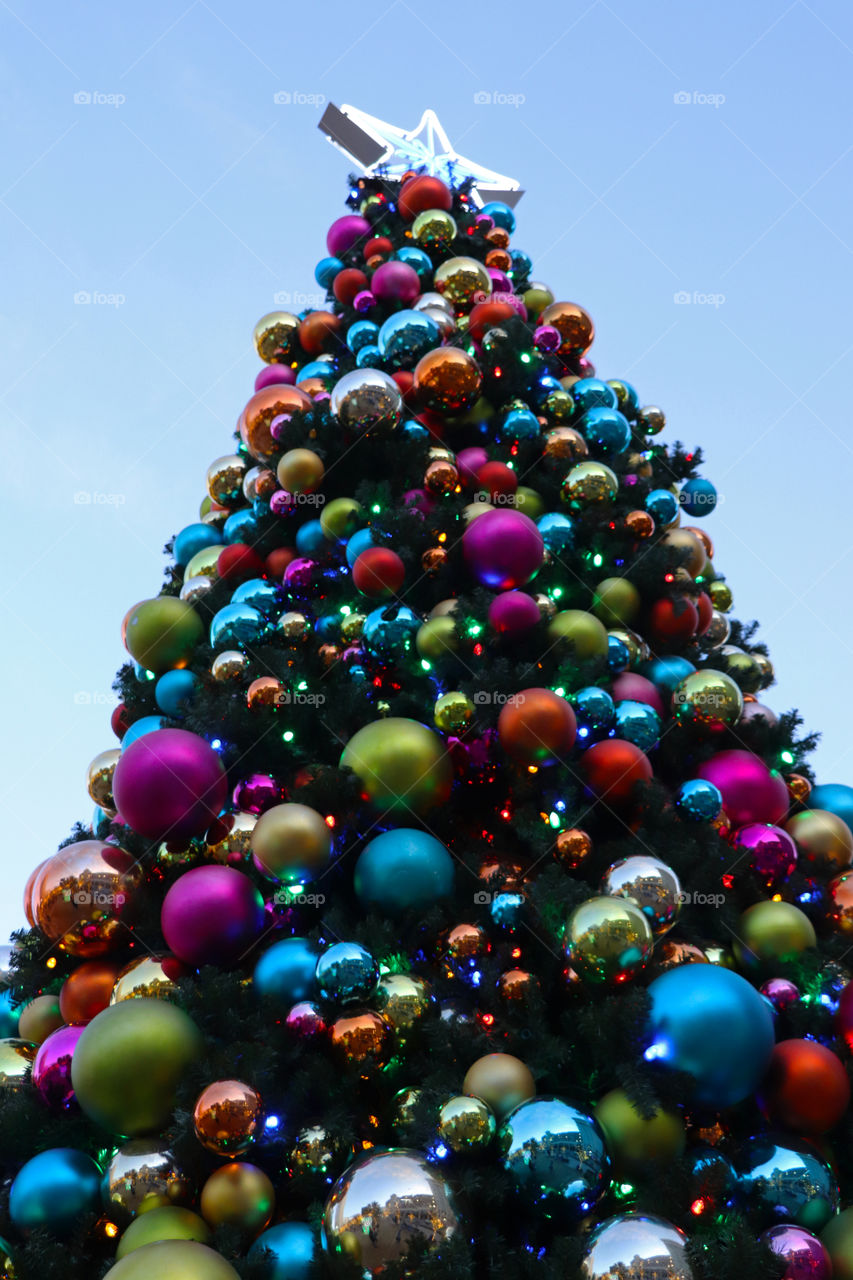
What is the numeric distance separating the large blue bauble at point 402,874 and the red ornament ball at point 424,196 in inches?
162

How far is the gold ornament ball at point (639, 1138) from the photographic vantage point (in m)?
2.14

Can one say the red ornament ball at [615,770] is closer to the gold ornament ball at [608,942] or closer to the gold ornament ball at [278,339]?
the gold ornament ball at [608,942]

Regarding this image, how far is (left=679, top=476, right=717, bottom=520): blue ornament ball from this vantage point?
4809 millimetres

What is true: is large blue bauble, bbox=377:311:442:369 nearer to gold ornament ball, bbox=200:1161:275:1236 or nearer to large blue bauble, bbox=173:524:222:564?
large blue bauble, bbox=173:524:222:564

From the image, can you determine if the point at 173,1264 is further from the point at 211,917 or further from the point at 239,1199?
the point at 211,917

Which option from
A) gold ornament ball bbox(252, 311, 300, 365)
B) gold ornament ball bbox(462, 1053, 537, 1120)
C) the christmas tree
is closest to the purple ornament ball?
the christmas tree

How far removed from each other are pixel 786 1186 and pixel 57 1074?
1.90 meters

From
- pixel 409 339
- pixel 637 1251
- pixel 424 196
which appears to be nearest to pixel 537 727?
pixel 637 1251

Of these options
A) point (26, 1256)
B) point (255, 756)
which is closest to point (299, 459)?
point (255, 756)

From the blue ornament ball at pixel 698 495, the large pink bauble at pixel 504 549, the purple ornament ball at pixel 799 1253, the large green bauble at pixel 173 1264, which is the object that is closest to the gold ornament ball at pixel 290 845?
the large green bauble at pixel 173 1264

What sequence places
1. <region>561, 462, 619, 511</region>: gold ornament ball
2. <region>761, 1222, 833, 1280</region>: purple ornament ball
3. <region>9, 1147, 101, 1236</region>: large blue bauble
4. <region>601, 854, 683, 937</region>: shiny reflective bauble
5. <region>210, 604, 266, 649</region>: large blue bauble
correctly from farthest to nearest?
<region>561, 462, 619, 511</region>: gold ornament ball
<region>210, 604, 266, 649</region>: large blue bauble
<region>601, 854, 683, 937</region>: shiny reflective bauble
<region>9, 1147, 101, 1236</region>: large blue bauble
<region>761, 1222, 833, 1280</region>: purple ornament ball

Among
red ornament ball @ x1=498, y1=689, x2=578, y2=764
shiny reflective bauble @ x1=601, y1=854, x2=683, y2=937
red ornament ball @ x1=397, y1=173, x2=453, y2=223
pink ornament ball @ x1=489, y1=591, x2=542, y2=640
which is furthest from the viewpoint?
red ornament ball @ x1=397, y1=173, x2=453, y2=223

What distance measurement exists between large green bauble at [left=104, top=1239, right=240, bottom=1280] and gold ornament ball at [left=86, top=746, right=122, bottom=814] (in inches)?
82.1

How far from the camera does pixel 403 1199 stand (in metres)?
1.88
